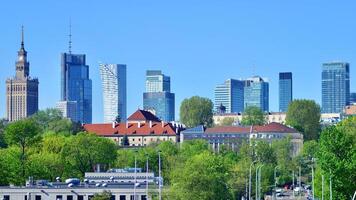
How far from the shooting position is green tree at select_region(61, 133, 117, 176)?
115 m

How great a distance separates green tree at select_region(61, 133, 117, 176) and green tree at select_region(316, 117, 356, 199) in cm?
4255

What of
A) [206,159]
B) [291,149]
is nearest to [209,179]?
[206,159]

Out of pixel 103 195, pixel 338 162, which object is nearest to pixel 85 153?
pixel 103 195

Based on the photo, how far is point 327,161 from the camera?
7088 cm

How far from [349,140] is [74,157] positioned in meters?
44.9

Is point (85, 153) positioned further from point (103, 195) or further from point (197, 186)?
point (197, 186)

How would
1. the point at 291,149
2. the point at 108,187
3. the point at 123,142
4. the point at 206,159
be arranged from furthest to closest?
1. the point at 123,142
2. the point at 291,149
3. the point at 206,159
4. the point at 108,187

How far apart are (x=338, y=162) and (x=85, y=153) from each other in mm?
49093

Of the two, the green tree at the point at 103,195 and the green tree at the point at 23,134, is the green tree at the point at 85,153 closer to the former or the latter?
the green tree at the point at 23,134

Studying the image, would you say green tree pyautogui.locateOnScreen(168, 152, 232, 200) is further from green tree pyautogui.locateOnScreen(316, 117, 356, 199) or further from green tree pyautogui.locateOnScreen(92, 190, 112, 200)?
green tree pyautogui.locateOnScreen(316, 117, 356, 199)

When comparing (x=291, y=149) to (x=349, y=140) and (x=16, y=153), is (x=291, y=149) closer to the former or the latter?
(x=16, y=153)

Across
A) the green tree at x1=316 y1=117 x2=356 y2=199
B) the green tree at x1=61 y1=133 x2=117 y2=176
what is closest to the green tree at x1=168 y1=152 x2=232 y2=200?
the green tree at x1=316 y1=117 x2=356 y2=199

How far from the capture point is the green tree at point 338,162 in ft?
233

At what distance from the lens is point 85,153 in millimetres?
116750
